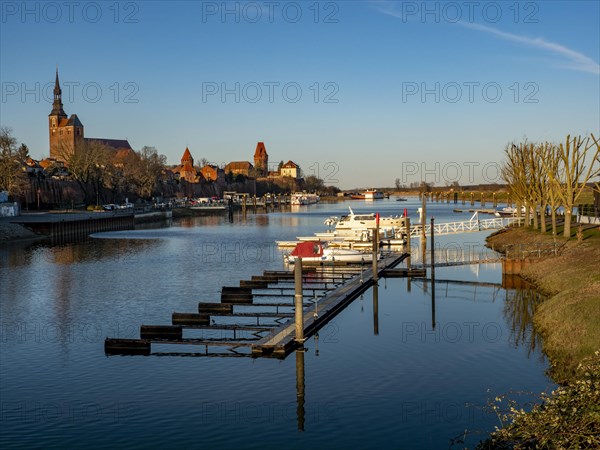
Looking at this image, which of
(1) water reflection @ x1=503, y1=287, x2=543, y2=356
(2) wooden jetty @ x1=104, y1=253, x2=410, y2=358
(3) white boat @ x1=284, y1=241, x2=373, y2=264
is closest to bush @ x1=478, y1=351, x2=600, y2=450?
A: (2) wooden jetty @ x1=104, y1=253, x2=410, y2=358

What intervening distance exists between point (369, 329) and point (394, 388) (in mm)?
9360

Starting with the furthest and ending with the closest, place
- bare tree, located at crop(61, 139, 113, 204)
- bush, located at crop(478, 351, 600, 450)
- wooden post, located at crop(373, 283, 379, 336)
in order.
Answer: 1. bare tree, located at crop(61, 139, 113, 204)
2. wooden post, located at crop(373, 283, 379, 336)
3. bush, located at crop(478, 351, 600, 450)

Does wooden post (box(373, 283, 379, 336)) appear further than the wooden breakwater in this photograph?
No

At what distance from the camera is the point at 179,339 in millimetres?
28234

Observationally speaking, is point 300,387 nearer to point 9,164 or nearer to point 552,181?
point 552,181

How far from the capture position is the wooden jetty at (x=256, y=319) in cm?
2689

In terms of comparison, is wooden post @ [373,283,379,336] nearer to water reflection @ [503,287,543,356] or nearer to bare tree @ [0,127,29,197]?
water reflection @ [503,287,543,356]

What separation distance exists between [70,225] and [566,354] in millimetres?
89276

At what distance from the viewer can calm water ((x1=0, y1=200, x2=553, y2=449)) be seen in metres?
19.4

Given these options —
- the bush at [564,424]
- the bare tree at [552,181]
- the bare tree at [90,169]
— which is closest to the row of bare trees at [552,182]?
the bare tree at [552,181]

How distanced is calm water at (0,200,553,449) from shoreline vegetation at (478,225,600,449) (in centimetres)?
101

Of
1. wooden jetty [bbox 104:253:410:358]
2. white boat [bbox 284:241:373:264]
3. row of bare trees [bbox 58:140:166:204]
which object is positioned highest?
row of bare trees [bbox 58:140:166:204]

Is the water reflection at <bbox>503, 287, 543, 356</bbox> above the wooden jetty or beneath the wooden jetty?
beneath

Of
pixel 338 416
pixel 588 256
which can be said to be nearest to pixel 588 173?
pixel 588 256
